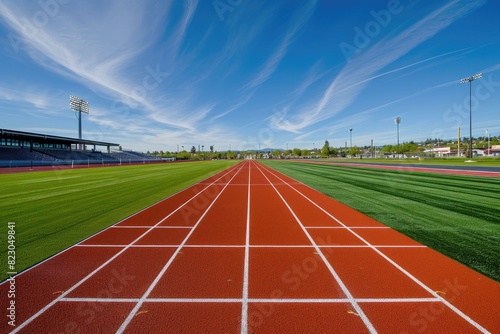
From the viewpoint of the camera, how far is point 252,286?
4117mm

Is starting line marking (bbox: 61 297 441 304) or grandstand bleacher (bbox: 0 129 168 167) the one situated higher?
grandstand bleacher (bbox: 0 129 168 167)

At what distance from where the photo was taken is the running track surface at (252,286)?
3.26 m

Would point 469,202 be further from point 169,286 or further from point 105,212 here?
point 105,212

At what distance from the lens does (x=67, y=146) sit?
68.1 metres

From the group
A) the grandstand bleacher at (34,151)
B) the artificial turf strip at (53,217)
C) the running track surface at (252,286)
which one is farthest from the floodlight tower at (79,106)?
the running track surface at (252,286)

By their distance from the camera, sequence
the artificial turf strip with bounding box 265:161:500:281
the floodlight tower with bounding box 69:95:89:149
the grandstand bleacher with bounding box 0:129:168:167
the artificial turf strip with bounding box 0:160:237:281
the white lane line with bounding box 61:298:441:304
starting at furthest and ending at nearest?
1. the floodlight tower with bounding box 69:95:89:149
2. the grandstand bleacher with bounding box 0:129:168:167
3. the artificial turf strip with bounding box 0:160:237:281
4. the artificial turf strip with bounding box 265:161:500:281
5. the white lane line with bounding box 61:298:441:304

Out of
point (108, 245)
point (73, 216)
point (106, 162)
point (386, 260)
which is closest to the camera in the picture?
point (386, 260)

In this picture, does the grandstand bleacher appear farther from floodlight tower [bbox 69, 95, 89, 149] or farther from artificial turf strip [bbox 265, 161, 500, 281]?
Answer: artificial turf strip [bbox 265, 161, 500, 281]

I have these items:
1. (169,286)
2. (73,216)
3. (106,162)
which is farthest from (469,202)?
(106,162)

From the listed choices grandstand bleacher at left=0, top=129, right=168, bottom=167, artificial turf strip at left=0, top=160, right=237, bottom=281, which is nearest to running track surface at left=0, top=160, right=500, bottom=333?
artificial turf strip at left=0, top=160, right=237, bottom=281

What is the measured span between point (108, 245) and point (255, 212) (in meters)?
5.25

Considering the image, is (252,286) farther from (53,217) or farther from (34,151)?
(34,151)

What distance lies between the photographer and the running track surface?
10.7 feet

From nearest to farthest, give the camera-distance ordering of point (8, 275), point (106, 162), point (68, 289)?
1. point (68, 289)
2. point (8, 275)
3. point (106, 162)
